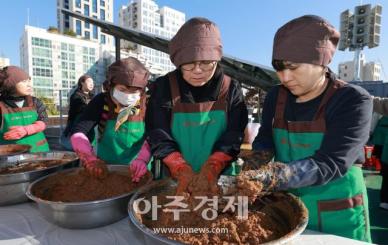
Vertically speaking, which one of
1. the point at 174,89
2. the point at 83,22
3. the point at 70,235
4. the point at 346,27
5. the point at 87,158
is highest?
the point at 83,22

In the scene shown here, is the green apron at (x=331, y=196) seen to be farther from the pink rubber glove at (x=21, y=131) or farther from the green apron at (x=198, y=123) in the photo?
the pink rubber glove at (x=21, y=131)

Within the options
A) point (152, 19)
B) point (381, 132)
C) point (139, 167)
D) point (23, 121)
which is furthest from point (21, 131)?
point (152, 19)

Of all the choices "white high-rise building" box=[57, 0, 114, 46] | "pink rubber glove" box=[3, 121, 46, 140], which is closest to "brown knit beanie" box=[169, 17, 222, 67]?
"pink rubber glove" box=[3, 121, 46, 140]

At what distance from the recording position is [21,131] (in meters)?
2.20

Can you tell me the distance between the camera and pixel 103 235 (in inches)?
40.1

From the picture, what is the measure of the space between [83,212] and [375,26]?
14159 mm

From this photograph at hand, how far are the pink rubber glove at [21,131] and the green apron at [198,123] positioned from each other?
151cm

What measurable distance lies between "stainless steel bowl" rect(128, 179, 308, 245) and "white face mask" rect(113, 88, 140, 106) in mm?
765

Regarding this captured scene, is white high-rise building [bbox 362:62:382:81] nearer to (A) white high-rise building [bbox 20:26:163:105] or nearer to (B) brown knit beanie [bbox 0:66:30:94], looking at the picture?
(A) white high-rise building [bbox 20:26:163:105]

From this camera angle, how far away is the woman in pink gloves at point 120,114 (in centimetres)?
163

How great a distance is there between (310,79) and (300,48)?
0.42ft

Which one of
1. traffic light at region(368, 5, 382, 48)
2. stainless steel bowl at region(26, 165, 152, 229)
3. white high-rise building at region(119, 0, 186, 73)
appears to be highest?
white high-rise building at region(119, 0, 186, 73)

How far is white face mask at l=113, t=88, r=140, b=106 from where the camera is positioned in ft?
5.55

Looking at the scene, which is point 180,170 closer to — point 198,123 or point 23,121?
point 198,123
